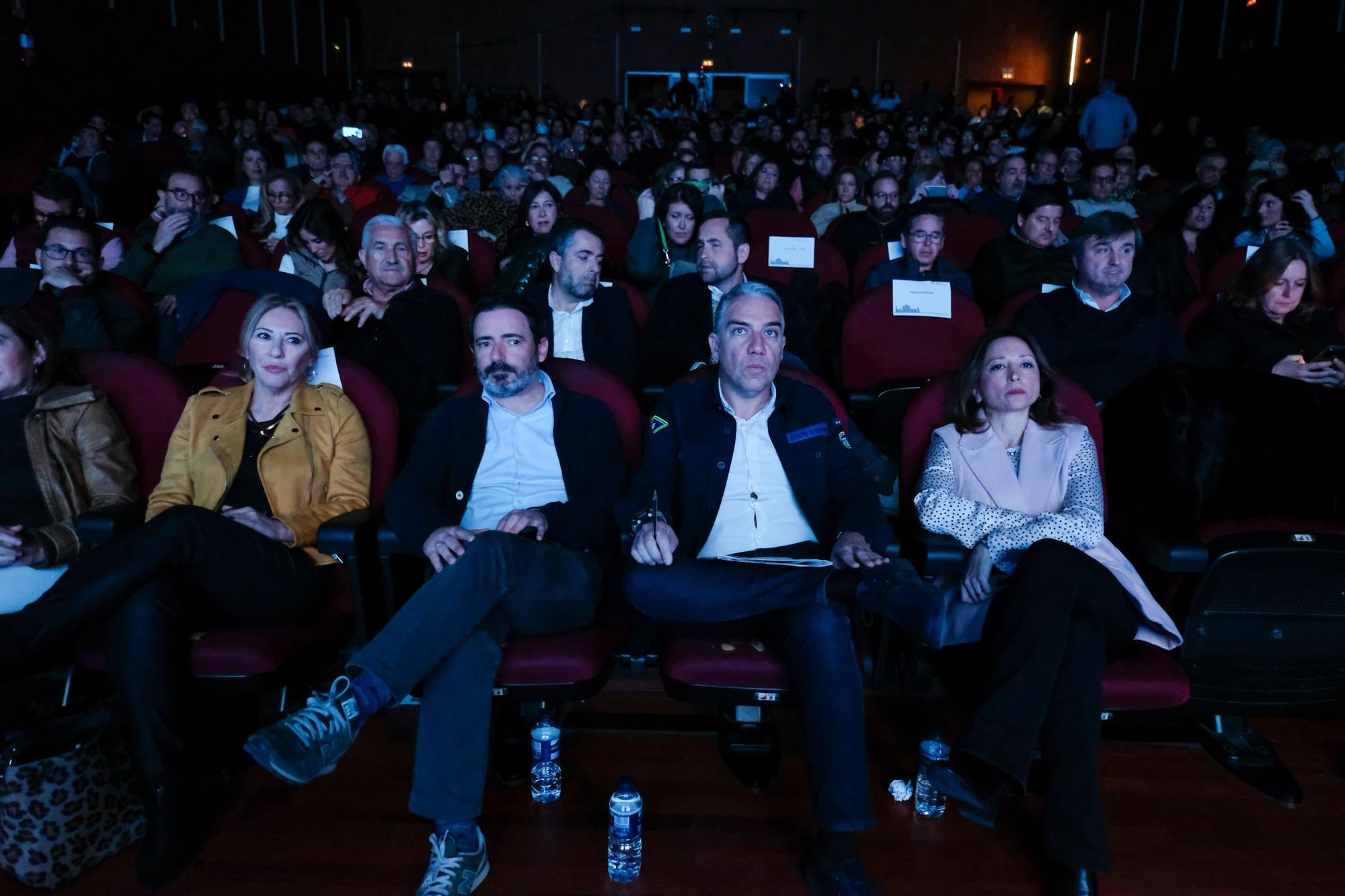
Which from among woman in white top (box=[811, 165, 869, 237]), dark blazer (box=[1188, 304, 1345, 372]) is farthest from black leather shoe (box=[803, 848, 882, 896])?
woman in white top (box=[811, 165, 869, 237])

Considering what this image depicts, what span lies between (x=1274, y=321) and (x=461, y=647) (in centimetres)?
273

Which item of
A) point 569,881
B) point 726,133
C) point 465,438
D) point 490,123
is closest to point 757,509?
point 465,438

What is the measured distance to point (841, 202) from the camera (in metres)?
5.25

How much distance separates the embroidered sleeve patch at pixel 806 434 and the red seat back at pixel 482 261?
7.18ft

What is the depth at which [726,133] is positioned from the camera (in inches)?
450

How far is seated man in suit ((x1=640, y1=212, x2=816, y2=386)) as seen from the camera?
2.99 metres

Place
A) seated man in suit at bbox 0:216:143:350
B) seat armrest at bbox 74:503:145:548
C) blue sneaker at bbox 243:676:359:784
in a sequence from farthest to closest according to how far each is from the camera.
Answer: seated man in suit at bbox 0:216:143:350 < seat armrest at bbox 74:503:145:548 < blue sneaker at bbox 243:676:359:784

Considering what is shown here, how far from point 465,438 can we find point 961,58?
1636 centimetres

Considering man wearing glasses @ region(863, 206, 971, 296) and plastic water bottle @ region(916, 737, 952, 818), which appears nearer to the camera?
plastic water bottle @ region(916, 737, 952, 818)

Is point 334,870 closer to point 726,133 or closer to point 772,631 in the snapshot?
point 772,631

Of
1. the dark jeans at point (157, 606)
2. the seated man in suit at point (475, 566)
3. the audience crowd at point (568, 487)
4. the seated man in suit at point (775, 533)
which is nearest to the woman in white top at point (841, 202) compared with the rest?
the audience crowd at point (568, 487)

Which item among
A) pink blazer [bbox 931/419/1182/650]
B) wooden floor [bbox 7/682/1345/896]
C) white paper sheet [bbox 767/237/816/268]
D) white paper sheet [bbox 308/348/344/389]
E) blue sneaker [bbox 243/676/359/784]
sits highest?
white paper sheet [bbox 767/237/816/268]

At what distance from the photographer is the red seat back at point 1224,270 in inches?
146

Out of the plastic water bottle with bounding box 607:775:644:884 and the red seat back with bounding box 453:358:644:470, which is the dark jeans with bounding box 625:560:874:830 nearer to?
the plastic water bottle with bounding box 607:775:644:884
